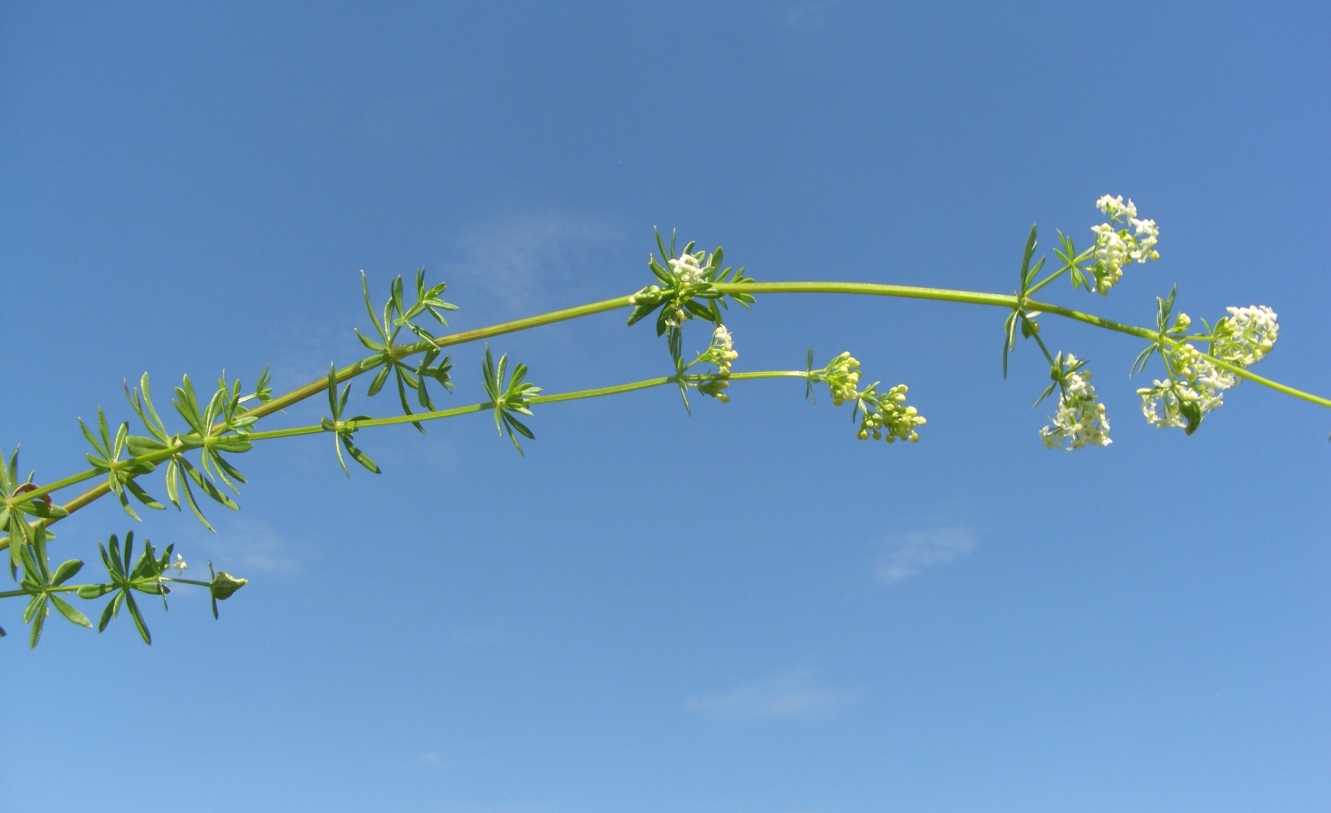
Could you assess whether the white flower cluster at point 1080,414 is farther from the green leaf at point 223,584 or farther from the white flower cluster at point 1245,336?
the green leaf at point 223,584

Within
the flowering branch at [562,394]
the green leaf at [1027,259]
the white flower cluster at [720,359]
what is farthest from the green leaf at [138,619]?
the green leaf at [1027,259]

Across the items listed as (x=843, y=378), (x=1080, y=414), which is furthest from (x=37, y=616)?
(x=1080, y=414)

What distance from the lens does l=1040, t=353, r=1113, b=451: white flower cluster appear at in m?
3.46

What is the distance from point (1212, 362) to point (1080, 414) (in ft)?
1.61

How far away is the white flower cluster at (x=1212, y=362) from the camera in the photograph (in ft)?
10.8

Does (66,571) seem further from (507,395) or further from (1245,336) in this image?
(1245,336)

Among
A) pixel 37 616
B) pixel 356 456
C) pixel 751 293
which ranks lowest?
pixel 37 616

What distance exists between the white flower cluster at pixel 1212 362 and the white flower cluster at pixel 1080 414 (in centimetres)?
19

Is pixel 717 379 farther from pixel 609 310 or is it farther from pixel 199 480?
pixel 199 480

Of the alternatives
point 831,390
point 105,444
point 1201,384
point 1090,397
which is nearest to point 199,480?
point 105,444

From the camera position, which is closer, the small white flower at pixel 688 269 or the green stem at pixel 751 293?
the green stem at pixel 751 293

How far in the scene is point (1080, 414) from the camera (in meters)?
3.51

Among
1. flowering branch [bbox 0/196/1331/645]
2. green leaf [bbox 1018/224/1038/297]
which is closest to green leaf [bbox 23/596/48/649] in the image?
flowering branch [bbox 0/196/1331/645]

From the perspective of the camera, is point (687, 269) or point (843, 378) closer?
Answer: point (687, 269)
